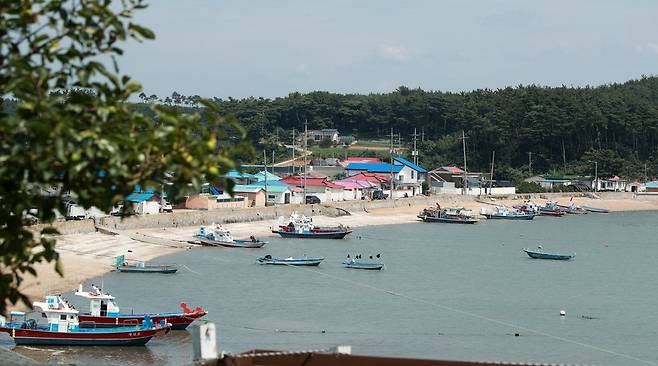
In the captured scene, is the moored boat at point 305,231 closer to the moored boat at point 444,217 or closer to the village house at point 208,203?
the village house at point 208,203

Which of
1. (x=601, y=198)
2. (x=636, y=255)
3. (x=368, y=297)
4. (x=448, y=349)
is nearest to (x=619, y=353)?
(x=448, y=349)

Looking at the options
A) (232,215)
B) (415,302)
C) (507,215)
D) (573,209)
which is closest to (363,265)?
(415,302)

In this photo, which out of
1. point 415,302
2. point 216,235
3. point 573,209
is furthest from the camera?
point 573,209

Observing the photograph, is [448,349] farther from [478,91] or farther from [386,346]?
[478,91]

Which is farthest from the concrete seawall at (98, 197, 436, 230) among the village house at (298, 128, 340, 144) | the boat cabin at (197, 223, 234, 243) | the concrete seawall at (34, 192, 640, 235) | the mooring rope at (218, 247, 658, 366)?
the village house at (298, 128, 340, 144)

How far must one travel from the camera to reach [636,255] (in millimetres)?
66938

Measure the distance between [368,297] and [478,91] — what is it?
118497mm

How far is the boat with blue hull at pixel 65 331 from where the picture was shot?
30.3 meters

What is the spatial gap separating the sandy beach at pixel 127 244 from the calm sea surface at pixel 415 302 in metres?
1.58

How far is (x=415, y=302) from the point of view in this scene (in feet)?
140

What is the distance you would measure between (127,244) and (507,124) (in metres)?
83.7

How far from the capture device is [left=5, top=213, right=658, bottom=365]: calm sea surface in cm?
3203

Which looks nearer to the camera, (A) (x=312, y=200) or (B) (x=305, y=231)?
(B) (x=305, y=231)

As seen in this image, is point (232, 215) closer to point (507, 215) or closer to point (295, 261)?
point (295, 261)
